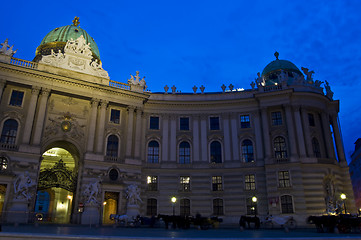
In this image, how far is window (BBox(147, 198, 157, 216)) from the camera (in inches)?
1547

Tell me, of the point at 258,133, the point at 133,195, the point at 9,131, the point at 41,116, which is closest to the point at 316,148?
the point at 258,133

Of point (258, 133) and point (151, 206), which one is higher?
point (258, 133)

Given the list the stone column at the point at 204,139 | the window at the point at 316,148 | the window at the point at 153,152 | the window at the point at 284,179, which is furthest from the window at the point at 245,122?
the window at the point at 153,152

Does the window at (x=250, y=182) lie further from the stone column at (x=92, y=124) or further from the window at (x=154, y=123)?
the stone column at (x=92, y=124)

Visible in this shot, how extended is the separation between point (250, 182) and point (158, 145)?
542 inches

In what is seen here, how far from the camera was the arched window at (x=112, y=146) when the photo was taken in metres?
39.2

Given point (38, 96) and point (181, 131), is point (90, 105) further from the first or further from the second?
point (181, 131)

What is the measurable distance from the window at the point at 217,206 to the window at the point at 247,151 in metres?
6.65

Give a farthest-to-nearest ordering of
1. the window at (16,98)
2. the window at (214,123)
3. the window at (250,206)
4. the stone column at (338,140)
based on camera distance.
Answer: the window at (214,123), the stone column at (338,140), the window at (250,206), the window at (16,98)

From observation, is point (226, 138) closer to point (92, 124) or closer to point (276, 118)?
point (276, 118)

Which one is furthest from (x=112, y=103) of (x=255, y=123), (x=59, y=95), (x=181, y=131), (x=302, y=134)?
(x=302, y=134)

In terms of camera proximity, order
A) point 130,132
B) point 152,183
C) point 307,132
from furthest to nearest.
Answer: point 152,183, point 130,132, point 307,132

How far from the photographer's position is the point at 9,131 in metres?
34.2

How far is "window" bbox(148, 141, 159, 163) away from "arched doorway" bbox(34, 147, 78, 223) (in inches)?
392
